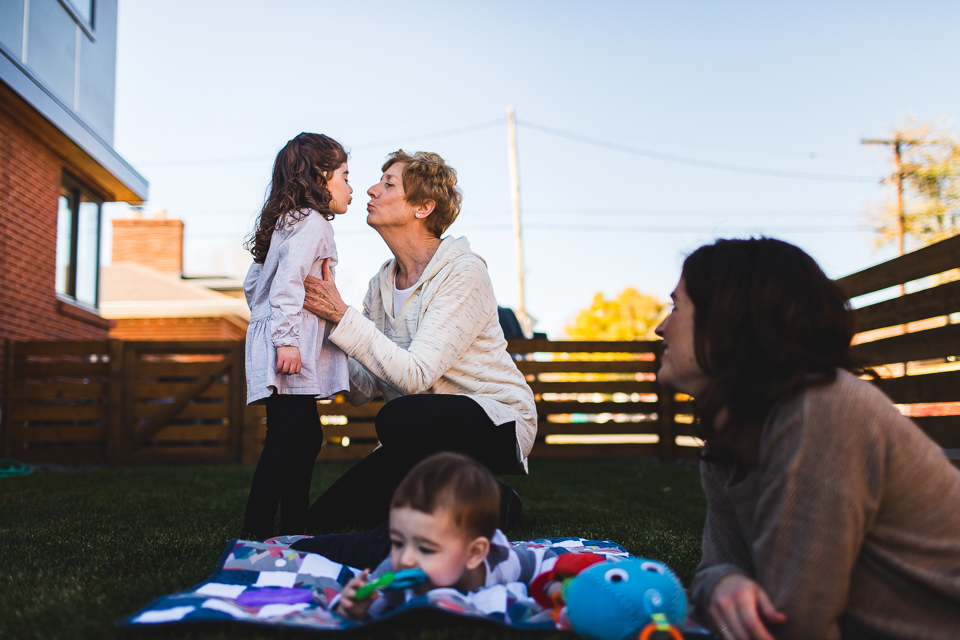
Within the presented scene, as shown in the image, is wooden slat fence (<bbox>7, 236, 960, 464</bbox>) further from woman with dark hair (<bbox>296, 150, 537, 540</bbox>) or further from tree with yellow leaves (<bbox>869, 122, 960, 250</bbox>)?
tree with yellow leaves (<bbox>869, 122, 960, 250</bbox>)

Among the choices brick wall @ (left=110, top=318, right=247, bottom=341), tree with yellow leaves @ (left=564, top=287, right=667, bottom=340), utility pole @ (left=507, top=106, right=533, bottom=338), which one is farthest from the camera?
tree with yellow leaves @ (left=564, top=287, right=667, bottom=340)

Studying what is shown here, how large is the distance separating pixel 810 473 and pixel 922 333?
3.76m

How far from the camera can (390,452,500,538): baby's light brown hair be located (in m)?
1.56

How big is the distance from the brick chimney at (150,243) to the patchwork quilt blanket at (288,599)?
1806 cm

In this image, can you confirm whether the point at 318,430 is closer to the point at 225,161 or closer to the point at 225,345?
the point at 225,345

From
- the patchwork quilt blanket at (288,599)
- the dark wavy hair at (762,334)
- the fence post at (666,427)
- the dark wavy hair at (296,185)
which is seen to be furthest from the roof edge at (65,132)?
the dark wavy hair at (762,334)

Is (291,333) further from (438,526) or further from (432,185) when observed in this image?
(438,526)

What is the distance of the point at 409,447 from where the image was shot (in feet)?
8.55

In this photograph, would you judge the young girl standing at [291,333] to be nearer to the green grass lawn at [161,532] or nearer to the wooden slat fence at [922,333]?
the green grass lawn at [161,532]

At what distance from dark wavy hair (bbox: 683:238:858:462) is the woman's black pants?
4.13 ft

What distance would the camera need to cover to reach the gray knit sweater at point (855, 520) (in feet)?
3.94

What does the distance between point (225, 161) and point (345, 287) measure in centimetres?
905

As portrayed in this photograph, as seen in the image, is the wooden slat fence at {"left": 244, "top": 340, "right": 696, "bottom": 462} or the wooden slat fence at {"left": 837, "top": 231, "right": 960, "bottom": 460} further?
the wooden slat fence at {"left": 244, "top": 340, "right": 696, "bottom": 462}

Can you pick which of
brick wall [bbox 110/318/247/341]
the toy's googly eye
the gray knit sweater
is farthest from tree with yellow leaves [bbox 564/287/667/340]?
the gray knit sweater
